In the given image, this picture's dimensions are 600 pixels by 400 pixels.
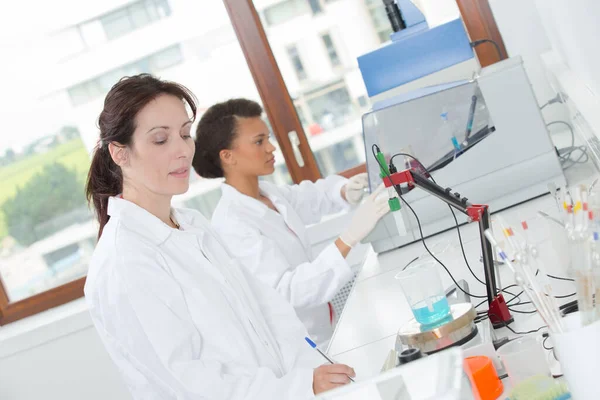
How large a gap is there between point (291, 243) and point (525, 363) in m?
1.49

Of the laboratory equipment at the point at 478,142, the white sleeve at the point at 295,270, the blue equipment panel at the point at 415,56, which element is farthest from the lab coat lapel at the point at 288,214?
the blue equipment panel at the point at 415,56

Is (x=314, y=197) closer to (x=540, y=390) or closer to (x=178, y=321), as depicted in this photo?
(x=178, y=321)

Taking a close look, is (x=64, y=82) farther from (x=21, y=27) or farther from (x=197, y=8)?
(x=197, y=8)

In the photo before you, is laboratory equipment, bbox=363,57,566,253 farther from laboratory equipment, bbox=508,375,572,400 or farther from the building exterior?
laboratory equipment, bbox=508,375,572,400

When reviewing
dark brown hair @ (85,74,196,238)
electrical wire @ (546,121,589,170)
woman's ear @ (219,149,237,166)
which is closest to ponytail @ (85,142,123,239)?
dark brown hair @ (85,74,196,238)

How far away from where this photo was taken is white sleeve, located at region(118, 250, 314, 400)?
1.42 meters

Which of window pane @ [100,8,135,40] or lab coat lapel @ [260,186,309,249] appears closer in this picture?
lab coat lapel @ [260,186,309,249]

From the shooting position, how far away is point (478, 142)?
2.21 meters

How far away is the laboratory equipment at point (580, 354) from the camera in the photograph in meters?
0.86

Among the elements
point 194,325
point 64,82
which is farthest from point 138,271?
point 64,82

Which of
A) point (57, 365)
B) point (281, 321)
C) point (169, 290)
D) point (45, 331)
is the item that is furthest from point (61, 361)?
point (169, 290)

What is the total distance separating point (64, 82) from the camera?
341 centimetres

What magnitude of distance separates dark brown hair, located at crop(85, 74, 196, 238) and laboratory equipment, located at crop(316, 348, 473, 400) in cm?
102

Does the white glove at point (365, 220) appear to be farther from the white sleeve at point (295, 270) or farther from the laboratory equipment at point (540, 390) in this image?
the laboratory equipment at point (540, 390)
